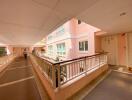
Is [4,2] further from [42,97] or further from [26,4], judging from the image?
[42,97]

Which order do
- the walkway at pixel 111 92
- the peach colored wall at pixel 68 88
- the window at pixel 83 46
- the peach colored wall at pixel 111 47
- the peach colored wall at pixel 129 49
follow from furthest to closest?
the window at pixel 83 46
the peach colored wall at pixel 111 47
the peach colored wall at pixel 129 49
the walkway at pixel 111 92
the peach colored wall at pixel 68 88

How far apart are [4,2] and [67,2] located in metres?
1.22

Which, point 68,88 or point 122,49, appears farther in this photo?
point 122,49

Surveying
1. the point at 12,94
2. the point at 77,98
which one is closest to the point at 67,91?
the point at 77,98

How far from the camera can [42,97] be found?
242 cm

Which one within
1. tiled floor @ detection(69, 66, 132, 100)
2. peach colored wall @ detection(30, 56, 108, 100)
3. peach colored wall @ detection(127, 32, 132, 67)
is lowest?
tiled floor @ detection(69, 66, 132, 100)

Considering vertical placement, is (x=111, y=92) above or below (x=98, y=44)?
below

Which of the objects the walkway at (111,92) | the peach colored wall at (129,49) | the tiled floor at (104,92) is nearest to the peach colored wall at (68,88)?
the tiled floor at (104,92)

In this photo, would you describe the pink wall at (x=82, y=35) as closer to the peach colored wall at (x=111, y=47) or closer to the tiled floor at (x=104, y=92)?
the peach colored wall at (x=111, y=47)

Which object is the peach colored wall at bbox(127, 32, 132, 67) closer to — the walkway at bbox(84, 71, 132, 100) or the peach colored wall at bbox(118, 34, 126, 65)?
the peach colored wall at bbox(118, 34, 126, 65)

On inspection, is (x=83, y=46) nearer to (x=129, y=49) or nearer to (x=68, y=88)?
(x=129, y=49)

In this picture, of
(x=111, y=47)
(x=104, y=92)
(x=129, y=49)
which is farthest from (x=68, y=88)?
(x=111, y=47)

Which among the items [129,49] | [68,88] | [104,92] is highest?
[129,49]

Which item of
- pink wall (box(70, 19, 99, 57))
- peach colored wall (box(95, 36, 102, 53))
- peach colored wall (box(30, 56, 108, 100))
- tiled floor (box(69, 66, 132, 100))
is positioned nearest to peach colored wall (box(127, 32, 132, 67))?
peach colored wall (box(95, 36, 102, 53))
